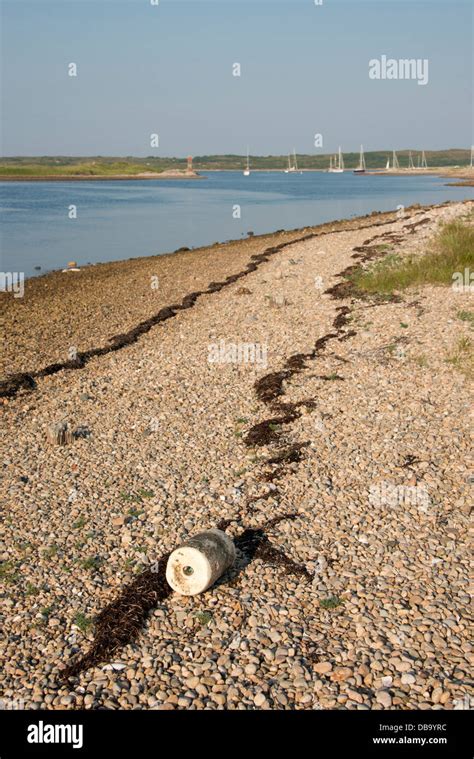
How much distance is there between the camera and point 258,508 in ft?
34.8

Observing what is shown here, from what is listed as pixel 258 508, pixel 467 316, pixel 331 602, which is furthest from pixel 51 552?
pixel 467 316

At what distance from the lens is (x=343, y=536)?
9.69 metres

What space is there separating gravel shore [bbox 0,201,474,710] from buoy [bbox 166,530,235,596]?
19cm

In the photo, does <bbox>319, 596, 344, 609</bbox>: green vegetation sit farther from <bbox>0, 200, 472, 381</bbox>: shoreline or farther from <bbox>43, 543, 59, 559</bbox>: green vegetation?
<bbox>0, 200, 472, 381</bbox>: shoreline

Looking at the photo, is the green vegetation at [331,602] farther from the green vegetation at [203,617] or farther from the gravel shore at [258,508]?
the green vegetation at [203,617]

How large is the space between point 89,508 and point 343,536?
4.23 metres

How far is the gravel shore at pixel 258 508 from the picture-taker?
284 inches

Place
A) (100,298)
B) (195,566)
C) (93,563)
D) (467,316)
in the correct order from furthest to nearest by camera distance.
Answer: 1. (100,298)
2. (467,316)
3. (93,563)
4. (195,566)

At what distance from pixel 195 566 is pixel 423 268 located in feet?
64.0

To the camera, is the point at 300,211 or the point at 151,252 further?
the point at 300,211

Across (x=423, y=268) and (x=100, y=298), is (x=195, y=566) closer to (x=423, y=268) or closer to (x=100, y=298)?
(x=423, y=268)

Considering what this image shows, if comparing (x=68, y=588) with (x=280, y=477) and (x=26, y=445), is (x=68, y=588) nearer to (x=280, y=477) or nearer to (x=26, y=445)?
(x=280, y=477)

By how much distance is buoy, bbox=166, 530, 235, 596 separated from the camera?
333 inches
